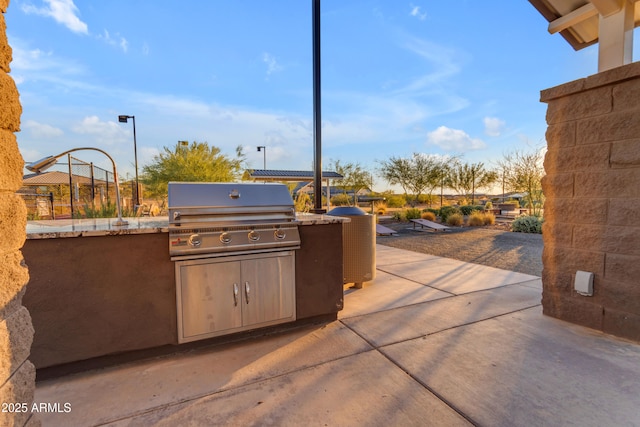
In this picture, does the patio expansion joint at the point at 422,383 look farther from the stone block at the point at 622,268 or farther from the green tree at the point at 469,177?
the green tree at the point at 469,177

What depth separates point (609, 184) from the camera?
8.44 feet

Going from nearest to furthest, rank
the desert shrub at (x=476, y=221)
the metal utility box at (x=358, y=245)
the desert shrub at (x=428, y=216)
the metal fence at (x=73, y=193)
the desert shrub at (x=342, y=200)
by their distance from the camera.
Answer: the metal utility box at (x=358, y=245) < the metal fence at (x=73, y=193) < the desert shrub at (x=476, y=221) < the desert shrub at (x=428, y=216) < the desert shrub at (x=342, y=200)

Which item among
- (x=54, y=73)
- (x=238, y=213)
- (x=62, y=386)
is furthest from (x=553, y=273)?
(x=54, y=73)

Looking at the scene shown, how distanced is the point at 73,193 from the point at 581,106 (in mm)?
11683

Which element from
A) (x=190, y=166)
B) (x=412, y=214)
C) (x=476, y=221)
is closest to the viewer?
(x=476, y=221)

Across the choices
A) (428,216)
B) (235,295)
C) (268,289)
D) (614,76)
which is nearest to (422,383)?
(268,289)

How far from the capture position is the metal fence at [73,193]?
5754mm

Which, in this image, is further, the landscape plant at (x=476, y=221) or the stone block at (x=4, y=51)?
the landscape plant at (x=476, y=221)

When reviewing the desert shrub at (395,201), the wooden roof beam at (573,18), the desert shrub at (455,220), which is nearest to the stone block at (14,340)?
the wooden roof beam at (573,18)

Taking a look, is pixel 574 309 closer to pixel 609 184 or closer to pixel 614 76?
pixel 609 184

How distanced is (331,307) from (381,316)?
22.8 inches

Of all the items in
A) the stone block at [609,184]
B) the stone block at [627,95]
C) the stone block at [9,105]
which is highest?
the stone block at [627,95]

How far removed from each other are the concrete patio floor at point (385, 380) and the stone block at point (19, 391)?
3.10 feet

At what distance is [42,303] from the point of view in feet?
6.29
